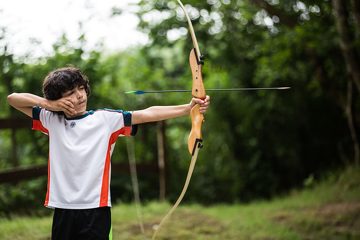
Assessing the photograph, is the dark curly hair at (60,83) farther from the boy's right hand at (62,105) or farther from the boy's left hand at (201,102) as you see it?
the boy's left hand at (201,102)

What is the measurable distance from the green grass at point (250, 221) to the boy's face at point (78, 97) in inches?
79.0

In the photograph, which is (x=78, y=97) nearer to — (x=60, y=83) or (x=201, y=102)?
(x=60, y=83)

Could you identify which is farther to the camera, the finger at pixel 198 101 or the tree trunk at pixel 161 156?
the tree trunk at pixel 161 156

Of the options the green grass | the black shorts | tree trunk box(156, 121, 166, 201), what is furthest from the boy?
tree trunk box(156, 121, 166, 201)

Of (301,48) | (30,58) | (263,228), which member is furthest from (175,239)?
(301,48)

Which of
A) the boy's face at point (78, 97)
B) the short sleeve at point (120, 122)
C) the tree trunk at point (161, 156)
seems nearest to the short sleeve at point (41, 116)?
the boy's face at point (78, 97)

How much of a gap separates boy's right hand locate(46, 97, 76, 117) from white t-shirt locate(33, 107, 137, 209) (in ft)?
0.21

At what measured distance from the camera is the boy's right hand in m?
2.20

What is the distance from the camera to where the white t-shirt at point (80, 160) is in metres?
2.20

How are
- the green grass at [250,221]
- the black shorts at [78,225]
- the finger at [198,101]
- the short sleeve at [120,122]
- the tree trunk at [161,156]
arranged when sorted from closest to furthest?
the black shorts at [78,225] → the short sleeve at [120,122] → the finger at [198,101] → the green grass at [250,221] → the tree trunk at [161,156]

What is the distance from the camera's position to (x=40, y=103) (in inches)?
88.4

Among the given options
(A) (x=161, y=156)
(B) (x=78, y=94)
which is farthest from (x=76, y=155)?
(A) (x=161, y=156)

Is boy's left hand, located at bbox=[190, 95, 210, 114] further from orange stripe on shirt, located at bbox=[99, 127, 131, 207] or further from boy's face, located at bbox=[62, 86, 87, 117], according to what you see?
boy's face, located at bbox=[62, 86, 87, 117]

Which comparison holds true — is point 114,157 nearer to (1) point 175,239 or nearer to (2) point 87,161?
(1) point 175,239
